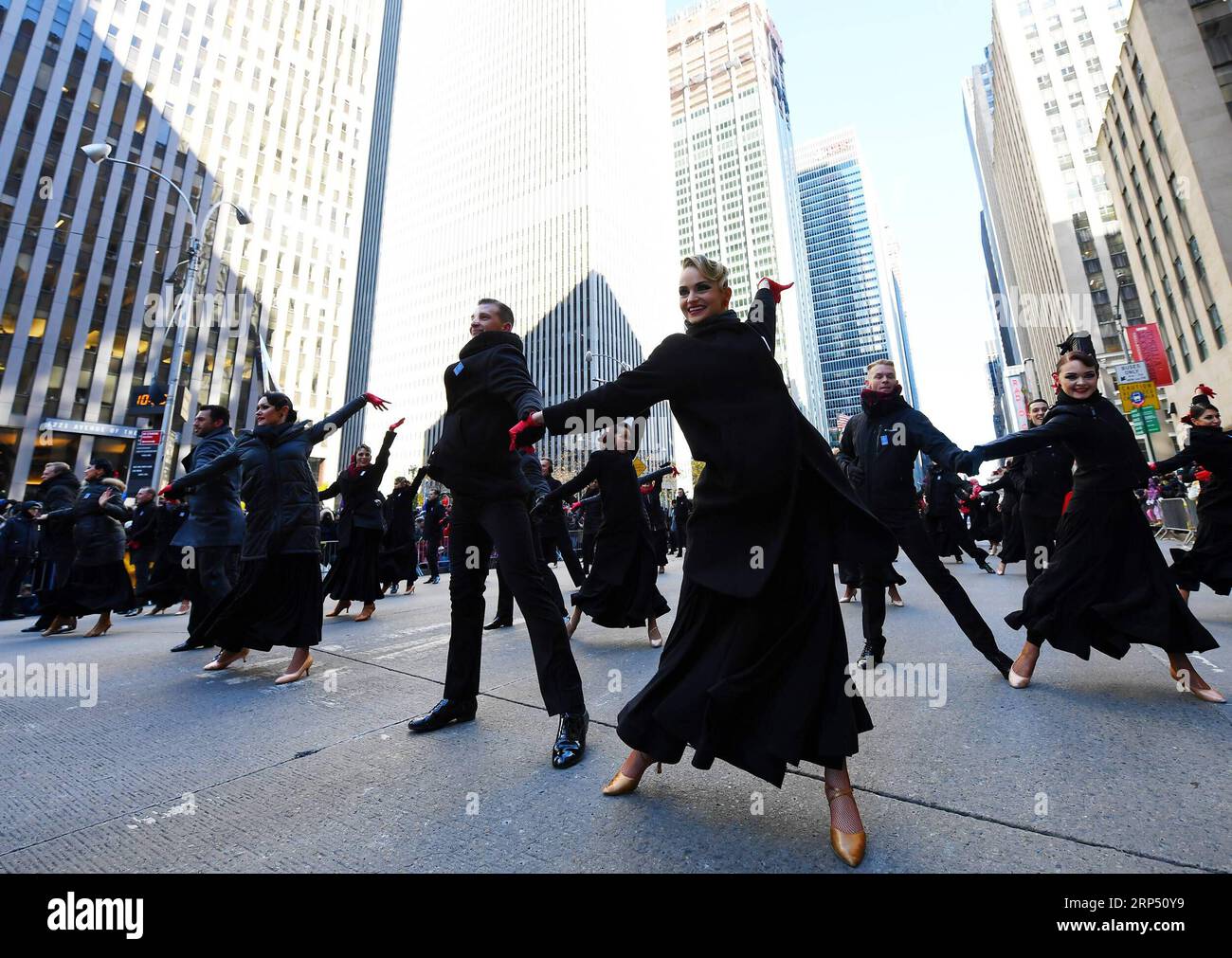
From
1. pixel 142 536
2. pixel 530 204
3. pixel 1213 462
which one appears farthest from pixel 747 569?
pixel 530 204

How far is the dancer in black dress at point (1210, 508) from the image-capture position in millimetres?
5785

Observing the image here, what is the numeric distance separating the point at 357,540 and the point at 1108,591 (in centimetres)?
826

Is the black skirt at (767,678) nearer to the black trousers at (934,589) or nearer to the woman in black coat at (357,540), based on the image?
the black trousers at (934,589)

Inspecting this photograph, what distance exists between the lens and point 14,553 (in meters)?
9.51

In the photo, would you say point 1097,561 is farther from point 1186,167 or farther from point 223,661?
point 1186,167

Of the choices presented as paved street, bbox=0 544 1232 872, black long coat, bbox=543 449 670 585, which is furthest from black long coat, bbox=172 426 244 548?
black long coat, bbox=543 449 670 585

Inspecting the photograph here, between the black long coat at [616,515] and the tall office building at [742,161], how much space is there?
116407 mm

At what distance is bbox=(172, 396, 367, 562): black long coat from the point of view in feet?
15.3

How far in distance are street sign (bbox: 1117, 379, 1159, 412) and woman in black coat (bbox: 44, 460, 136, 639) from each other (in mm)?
35854

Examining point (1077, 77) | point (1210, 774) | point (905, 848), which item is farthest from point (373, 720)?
point (1077, 77)

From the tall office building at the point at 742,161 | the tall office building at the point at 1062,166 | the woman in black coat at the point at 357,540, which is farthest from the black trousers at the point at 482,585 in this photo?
the tall office building at the point at 742,161
